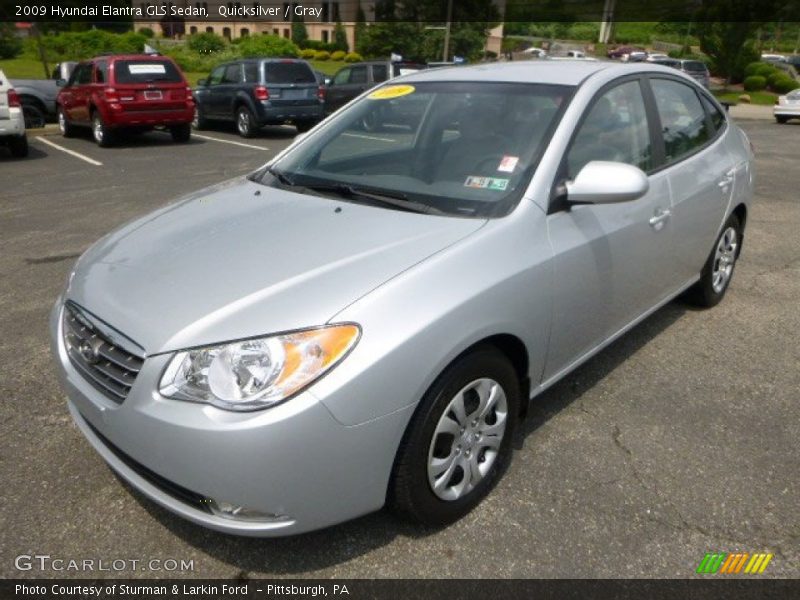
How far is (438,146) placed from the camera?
3178mm

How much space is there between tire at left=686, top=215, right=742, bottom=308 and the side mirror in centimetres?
203

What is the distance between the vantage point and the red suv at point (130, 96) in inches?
A: 494

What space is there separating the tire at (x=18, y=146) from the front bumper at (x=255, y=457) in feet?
34.7

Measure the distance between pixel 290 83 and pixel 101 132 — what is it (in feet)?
13.1

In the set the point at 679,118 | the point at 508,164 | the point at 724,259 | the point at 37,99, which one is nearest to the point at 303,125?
the point at 37,99

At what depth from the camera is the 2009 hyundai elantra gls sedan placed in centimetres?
208

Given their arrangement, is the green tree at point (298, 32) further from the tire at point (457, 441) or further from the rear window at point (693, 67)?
the tire at point (457, 441)

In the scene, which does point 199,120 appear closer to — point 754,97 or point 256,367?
point 256,367

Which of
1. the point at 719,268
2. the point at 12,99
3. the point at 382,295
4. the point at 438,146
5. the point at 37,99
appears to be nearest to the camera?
the point at 382,295

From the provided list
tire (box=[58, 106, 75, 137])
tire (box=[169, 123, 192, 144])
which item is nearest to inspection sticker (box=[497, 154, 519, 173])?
tire (box=[169, 123, 192, 144])

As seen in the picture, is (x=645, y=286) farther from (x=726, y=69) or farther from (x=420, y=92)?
(x=726, y=69)

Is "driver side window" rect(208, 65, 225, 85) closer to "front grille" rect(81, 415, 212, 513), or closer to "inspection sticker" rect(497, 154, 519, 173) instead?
"inspection sticker" rect(497, 154, 519, 173)

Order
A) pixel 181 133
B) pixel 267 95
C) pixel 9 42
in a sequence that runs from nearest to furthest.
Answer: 1. pixel 181 133
2. pixel 267 95
3. pixel 9 42

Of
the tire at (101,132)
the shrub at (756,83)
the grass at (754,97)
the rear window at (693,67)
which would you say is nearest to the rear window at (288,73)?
the tire at (101,132)
